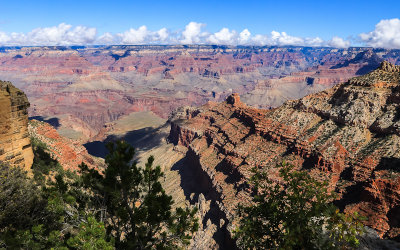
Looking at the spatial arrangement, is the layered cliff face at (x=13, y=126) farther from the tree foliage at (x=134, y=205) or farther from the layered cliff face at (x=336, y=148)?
the layered cliff face at (x=336, y=148)

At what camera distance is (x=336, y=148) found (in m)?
53.0

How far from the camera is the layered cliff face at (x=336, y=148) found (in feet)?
137

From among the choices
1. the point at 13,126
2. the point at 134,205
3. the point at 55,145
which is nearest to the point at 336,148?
the point at 134,205

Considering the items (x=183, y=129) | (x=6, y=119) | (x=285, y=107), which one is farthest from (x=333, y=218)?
(x=183, y=129)

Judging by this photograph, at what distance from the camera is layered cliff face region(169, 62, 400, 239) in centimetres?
4172

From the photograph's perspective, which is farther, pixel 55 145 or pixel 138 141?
pixel 138 141

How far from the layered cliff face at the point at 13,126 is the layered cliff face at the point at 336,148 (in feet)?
117

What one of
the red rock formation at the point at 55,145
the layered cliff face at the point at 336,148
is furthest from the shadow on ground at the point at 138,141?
the layered cliff face at the point at 336,148

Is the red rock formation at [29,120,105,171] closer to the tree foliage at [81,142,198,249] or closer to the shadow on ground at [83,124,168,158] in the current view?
the tree foliage at [81,142,198,249]

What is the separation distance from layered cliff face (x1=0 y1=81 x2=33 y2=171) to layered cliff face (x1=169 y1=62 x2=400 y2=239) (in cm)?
3562

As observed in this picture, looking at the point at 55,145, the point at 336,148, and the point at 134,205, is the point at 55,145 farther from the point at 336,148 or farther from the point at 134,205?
the point at 336,148

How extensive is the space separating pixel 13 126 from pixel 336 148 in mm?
55185

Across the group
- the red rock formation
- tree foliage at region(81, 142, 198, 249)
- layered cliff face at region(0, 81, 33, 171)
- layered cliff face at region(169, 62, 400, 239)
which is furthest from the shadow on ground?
Result: tree foliage at region(81, 142, 198, 249)

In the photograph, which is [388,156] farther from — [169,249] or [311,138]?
[169,249]
